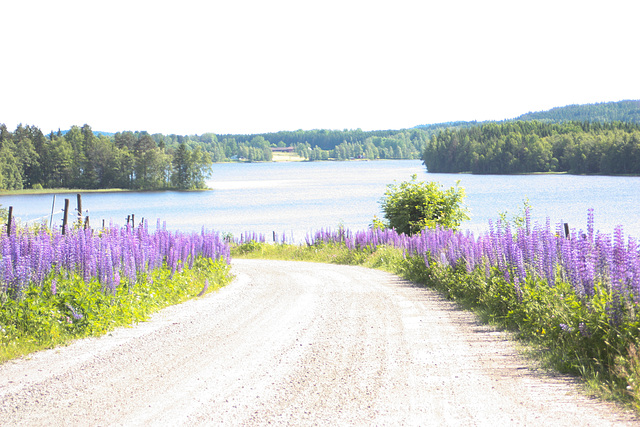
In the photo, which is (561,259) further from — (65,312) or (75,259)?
(75,259)

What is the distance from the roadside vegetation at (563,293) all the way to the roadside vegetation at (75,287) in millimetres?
6278

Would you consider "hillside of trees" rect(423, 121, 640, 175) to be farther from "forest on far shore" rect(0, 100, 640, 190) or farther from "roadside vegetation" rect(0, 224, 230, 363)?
"roadside vegetation" rect(0, 224, 230, 363)

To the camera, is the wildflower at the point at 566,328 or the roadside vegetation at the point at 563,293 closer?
the roadside vegetation at the point at 563,293

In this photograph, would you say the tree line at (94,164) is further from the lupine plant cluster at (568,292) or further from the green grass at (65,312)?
the lupine plant cluster at (568,292)

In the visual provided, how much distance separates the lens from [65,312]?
9.48 metres

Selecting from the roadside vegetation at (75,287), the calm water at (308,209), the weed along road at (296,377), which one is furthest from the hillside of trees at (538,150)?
the weed along road at (296,377)

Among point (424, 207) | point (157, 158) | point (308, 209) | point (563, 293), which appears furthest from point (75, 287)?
point (157, 158)

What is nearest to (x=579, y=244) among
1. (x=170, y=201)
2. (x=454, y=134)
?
(x=170, y=201)

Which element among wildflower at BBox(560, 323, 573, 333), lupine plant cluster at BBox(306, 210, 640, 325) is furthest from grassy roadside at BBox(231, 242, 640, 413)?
lupine plant cluster at BBox(306, 210, 640, 325)

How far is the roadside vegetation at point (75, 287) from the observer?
891cm

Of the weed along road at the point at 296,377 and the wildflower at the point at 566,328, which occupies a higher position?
the wildflower at the point at 566,328

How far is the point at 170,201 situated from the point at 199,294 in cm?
9245

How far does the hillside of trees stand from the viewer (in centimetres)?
12531

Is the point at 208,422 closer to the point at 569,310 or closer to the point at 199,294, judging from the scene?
the point at 569,310
